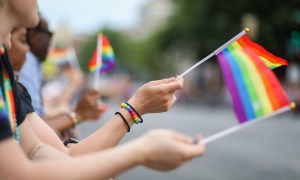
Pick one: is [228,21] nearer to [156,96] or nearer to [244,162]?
[244,162]

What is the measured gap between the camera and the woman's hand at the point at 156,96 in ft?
5.87

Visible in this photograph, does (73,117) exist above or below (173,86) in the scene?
below

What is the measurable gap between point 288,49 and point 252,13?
8.86ft

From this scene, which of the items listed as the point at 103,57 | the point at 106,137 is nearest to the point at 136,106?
the point at 106,137

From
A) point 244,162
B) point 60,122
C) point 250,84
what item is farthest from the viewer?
point 244,162

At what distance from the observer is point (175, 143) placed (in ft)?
4.45

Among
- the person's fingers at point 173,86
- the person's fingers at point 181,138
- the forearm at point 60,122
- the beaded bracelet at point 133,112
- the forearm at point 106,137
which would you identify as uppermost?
the person's fingers at point 173,86

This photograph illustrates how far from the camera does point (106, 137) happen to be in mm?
1833

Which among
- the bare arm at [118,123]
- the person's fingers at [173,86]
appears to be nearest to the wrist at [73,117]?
the bare arm at [118,123]

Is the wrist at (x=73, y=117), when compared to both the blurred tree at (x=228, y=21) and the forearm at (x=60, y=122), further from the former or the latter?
the blurred tree at (x=228, y=21)

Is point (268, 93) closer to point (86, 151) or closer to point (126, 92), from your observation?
point (86, 151)

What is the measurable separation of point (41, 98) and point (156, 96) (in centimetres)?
159

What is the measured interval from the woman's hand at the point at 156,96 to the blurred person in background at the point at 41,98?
1032 mm

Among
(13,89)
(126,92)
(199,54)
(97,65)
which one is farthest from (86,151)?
(199,54)
